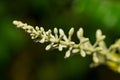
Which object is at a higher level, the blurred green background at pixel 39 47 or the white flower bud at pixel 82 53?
the blurred green background at pixel 39 47

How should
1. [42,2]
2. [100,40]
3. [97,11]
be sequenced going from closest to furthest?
[100,40], [97,11], [42,2]

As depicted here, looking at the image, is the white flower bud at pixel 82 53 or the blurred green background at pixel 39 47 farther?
the blurred green background at pixel 39 47

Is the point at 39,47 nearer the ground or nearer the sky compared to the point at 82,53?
nearer the sky

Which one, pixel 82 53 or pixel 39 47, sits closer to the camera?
pixel 82 53

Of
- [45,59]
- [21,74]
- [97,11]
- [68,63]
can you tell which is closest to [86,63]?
[68,63]

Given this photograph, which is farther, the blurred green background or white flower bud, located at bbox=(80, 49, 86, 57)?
the blurred green background

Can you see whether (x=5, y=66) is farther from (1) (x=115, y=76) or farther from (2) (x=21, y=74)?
(1) (x=115, y=76)

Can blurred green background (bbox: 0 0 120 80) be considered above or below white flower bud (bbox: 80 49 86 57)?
above

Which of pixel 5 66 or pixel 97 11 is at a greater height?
pixel 5 66
